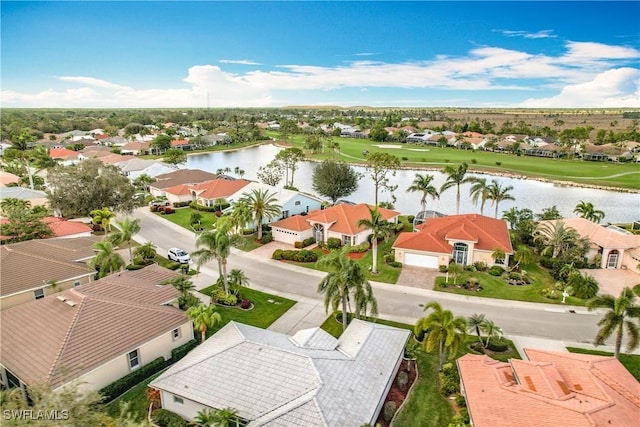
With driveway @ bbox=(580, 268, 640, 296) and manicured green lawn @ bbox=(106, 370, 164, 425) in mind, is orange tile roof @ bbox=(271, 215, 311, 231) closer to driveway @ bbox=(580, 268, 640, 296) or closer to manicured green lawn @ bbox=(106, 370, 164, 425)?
manicured green lawn @ bbox=(106, 370, 164, 425)

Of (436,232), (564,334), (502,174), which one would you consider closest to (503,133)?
(502,174)

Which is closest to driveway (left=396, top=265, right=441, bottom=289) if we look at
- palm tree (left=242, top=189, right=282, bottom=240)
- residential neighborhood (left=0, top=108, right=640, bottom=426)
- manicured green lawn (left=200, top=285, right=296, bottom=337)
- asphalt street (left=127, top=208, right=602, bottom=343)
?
residential neighborhood (left=0, top=108, right=640, bottom=426)

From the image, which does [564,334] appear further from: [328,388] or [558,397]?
[328,388]

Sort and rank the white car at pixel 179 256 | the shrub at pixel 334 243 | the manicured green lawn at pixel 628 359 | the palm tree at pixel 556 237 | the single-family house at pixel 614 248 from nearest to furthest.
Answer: the manicured green lawn at pixel 628 359
the single-family house at pixel 614 248
the palm tree at pixel 556 237
the white car at pixel 179 256
the shrub at pixel 334 243

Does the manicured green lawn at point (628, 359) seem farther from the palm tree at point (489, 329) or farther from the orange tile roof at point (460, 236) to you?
the orange tile roof at point (460, 236)

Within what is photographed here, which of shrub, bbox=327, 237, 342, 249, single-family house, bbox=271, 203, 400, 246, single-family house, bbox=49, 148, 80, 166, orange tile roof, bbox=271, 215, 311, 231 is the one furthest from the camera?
single-family house, bbox=49, 148, 80, 166

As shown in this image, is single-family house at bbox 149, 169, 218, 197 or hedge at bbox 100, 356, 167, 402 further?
single-family house at bbox 149, 169, 218, 197

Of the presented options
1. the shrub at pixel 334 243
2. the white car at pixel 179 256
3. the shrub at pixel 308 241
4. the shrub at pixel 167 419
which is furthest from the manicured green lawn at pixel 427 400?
the white car at pixel 179 256
